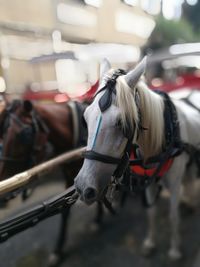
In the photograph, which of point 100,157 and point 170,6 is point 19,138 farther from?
point 170,6

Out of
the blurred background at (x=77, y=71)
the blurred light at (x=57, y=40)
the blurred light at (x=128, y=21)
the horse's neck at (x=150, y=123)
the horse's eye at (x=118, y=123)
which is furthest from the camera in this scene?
the blurred light at (x=128, y=21)

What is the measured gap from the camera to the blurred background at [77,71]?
2.62 m

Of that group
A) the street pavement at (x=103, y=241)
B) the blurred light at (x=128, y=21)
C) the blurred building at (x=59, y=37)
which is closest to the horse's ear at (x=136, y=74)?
the street pavement at (x=103, y=241)

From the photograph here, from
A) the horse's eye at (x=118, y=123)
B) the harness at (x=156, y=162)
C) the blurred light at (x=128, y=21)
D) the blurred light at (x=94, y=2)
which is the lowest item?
the harness at (x=156, y=162)

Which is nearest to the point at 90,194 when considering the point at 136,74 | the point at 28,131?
the point at 136,74

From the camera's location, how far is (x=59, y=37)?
6.57m

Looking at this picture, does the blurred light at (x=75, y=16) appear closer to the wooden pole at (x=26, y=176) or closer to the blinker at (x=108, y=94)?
the wooden pole at (x=26, y=176)

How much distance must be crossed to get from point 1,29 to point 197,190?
437 centimetres

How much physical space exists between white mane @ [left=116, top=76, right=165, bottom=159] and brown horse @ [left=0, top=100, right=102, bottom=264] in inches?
33.3

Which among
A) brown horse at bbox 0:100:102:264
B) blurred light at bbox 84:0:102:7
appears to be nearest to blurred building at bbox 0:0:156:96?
blurred light at bbox 84:0:102:7

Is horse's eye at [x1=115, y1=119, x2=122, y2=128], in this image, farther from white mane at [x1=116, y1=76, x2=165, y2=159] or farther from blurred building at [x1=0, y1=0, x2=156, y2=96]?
blurred building at [x1=0, y1=0, x2=156, y2=96]

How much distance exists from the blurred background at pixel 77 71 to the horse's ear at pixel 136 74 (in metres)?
1.54

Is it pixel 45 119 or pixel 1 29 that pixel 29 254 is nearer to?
pixel 45 119

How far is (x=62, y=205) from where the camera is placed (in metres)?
1.57
